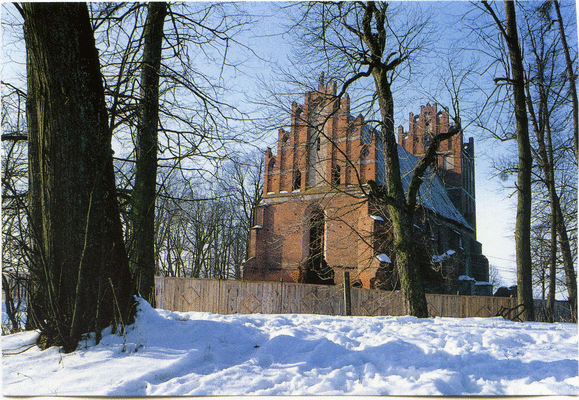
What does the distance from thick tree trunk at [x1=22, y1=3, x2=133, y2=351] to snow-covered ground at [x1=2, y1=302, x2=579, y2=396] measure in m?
0.33

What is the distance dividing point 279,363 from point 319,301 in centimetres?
1146

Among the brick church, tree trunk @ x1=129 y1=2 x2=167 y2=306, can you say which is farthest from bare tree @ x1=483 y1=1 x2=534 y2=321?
tree trunk @ x1=129 y1=2 x2=167 y2=306

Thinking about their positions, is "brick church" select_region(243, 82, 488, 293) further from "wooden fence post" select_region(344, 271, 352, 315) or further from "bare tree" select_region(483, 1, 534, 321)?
"bare tree" select_region(483, 1, 534, 321)

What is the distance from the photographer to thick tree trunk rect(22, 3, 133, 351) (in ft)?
12.9

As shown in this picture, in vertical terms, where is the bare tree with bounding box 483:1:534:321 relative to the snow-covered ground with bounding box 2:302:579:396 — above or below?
above

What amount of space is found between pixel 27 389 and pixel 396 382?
2952 millimetres

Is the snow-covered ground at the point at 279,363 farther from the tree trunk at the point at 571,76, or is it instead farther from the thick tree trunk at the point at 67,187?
the tree trunk at the point at 571,76

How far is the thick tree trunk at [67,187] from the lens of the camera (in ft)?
12.9

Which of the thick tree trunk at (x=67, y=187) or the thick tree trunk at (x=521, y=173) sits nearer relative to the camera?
the thick tree trunk at (x=67, y=187)

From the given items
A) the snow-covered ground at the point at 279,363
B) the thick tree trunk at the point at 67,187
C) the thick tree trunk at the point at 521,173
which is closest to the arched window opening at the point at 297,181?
the thick tree trunk at the point at 521,173

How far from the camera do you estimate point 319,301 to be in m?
14.8

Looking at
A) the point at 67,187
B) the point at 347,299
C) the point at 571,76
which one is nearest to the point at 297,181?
the point at 347,299

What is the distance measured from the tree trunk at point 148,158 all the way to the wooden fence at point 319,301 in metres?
8.94

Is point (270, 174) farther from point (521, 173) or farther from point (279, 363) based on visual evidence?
point (279, 363)
